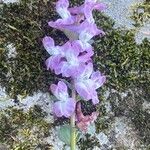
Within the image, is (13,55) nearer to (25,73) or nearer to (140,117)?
(25,73)

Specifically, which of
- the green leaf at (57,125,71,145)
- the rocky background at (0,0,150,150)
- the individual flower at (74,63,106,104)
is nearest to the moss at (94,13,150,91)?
the rocky background at (0,0,150,150)

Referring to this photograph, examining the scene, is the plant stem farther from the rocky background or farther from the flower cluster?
the rocky background

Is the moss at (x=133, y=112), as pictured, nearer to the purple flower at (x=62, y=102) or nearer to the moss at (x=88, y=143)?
the moss at (x=88, y=143)

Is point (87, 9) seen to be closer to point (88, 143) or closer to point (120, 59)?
point (120, 59)

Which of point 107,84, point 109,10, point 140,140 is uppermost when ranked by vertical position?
point 109,10

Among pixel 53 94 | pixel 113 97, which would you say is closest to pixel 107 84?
pixel 113 97

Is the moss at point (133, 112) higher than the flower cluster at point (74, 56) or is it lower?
lower

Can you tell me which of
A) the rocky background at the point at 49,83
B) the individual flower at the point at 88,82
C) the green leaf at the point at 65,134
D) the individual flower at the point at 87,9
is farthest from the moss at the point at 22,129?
the individual flower at the point at 87,9
